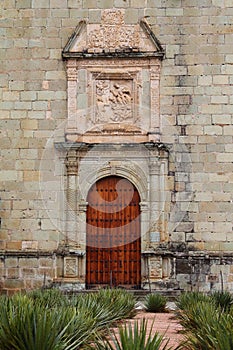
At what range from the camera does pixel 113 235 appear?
1287 centimetres

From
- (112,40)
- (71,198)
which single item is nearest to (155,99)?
(112,40)

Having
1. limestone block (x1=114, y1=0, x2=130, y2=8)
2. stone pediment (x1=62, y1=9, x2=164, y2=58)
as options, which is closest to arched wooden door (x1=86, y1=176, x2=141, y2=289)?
stone pediment (x1=62, y1=9, x2=164, y2=58)

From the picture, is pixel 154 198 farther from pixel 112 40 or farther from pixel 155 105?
pixel 112 40

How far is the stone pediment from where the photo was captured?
42.8 feet

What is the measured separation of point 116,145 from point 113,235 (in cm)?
184

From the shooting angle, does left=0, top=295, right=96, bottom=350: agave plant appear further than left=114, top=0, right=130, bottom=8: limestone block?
No

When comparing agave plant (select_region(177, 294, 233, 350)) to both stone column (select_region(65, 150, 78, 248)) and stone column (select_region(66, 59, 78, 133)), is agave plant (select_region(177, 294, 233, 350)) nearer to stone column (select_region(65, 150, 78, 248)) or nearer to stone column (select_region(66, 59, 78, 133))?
stone column (select_region(65, 150, 78, 248))

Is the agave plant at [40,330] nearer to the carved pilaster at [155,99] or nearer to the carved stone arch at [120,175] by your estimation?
the carved stone arch at [120,175]

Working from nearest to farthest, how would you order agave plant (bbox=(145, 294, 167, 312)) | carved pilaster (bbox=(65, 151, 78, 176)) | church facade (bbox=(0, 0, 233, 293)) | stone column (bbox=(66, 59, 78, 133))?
1. agave plant (bbox=(145, 294, 167, 312))
2. church facade (bbox=(0, 0, 233, 293))
3. carved pilaster (bbox=(65, 151, 78, 176))
4. stone column (bbox=(66, 59, 78, 133))

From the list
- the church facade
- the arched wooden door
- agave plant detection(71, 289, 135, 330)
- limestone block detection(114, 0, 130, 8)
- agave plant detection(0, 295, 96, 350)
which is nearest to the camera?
agave plant detection(0, 295, 96, 350)

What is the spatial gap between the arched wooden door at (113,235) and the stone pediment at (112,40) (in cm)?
262

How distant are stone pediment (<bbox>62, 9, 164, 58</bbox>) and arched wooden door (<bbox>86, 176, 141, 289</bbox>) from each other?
262 centimetres

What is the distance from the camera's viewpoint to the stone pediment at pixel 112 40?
1304 centimetres

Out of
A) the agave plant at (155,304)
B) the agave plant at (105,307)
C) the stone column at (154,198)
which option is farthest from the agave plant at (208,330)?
the stone column at (154,198)
